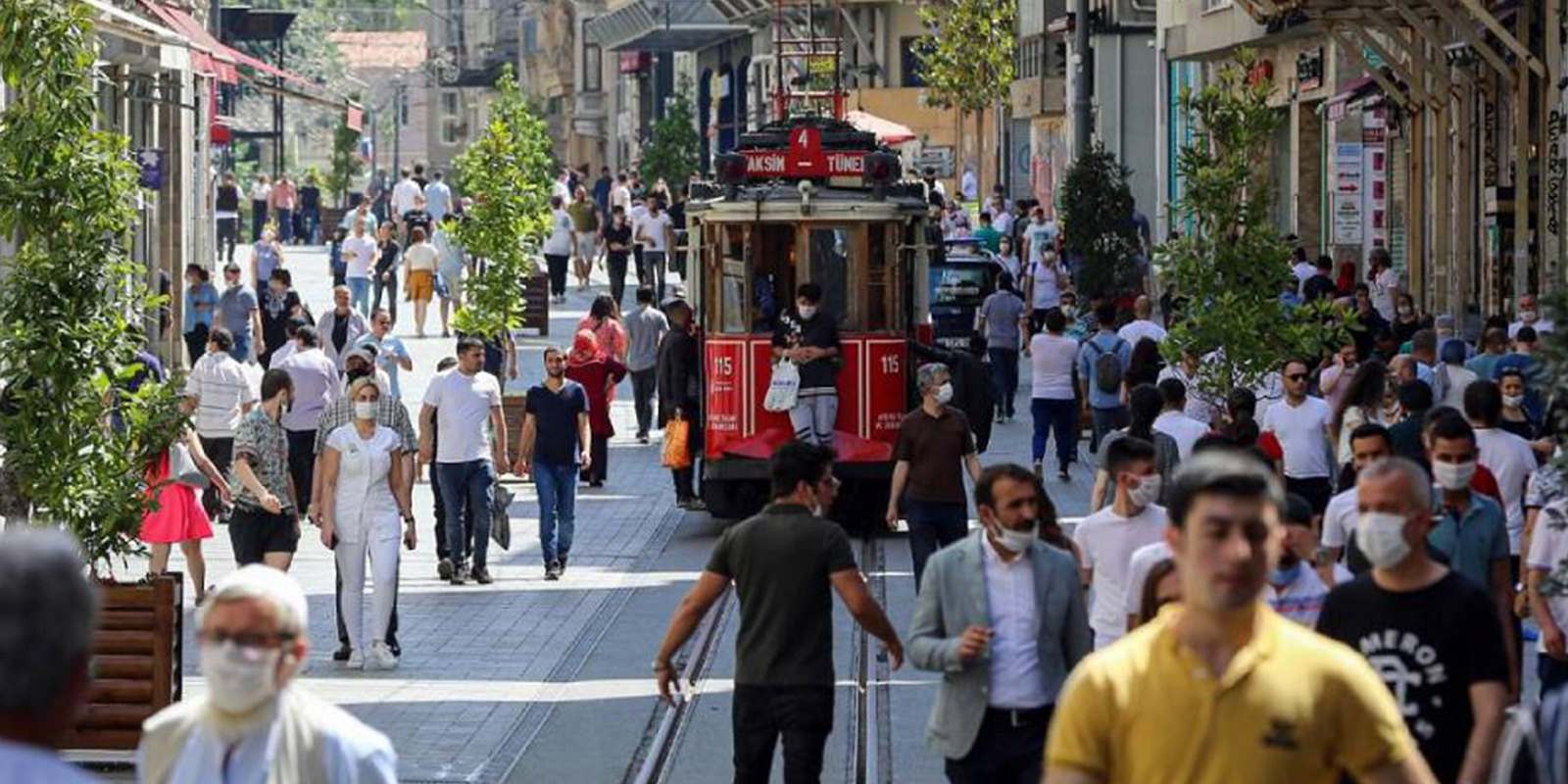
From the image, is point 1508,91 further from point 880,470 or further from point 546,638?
point 546,638

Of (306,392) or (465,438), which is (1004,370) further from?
(465,438)

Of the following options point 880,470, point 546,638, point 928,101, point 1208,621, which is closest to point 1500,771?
point 1208,621

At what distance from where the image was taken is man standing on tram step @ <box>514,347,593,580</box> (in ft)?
71.4

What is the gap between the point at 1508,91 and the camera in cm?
3409

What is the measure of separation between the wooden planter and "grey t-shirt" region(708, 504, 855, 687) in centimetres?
379

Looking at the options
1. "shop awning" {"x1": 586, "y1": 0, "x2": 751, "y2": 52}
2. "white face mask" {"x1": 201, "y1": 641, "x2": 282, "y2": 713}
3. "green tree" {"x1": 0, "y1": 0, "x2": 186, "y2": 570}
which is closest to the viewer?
"white face mask" {"x1": 201, "y1": 641, "x2": 282, "y2": 713}

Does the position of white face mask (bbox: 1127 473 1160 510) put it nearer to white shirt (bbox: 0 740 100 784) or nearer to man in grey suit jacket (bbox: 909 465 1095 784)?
man in grey suit jacket (bbox: 909 465 1095 784)

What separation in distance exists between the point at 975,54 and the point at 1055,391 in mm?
37505

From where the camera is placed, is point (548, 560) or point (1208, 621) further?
point (548, 560)

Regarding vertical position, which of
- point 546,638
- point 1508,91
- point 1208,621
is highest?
point 1508,91

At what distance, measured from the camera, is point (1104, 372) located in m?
25.8

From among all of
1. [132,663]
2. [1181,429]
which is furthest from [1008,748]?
[1181,429]

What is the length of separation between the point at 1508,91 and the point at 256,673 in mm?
29007

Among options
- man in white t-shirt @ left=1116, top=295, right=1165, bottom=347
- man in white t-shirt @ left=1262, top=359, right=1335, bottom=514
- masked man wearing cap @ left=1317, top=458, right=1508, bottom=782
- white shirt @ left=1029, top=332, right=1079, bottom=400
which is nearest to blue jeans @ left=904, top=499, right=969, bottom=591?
man in white t-shirt @ left=1262, top=359, right=1335, bottom=514
